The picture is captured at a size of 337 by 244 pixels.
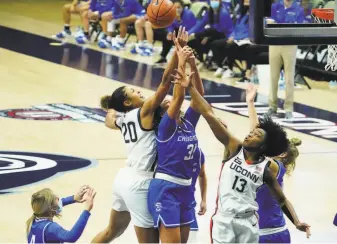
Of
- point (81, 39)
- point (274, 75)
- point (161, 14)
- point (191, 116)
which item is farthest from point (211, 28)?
point (191, 116)

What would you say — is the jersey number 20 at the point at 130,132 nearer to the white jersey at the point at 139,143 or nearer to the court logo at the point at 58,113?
the white jersey at the point at 139,143

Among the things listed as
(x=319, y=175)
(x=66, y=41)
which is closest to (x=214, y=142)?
(x=319, y=175)

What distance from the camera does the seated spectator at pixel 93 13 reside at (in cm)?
2188

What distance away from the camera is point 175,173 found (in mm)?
6875

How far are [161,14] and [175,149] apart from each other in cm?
222

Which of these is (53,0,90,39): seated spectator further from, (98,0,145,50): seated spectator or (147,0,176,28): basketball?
(147,0,176,28): basketball

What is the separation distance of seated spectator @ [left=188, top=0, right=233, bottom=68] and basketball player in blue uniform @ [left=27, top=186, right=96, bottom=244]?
11.5 m

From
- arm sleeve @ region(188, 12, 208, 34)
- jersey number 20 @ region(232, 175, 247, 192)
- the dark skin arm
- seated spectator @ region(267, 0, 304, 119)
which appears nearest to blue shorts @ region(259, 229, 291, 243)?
jersey number 20 @ region(232, 175, 247, 192)

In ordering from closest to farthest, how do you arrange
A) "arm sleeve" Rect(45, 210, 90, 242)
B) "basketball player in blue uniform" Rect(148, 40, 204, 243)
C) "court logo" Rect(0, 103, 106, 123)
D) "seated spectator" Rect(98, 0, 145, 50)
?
"arm sleeve" Rect(45, 210, 90, 242)
"basketball player in blue uniform" Rect(148, 40, 204, 243)
"court logo" Rect(0, 103, 106, 123)
"seated spectator" Rect(98, 0, 145, 50)

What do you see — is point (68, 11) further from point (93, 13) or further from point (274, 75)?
point (274, 75)

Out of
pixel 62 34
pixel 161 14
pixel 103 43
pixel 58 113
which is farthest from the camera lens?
pixel 62 34

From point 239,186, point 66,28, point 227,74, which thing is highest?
point 239,186

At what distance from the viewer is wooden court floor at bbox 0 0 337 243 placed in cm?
912

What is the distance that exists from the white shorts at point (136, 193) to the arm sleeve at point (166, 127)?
405mm
